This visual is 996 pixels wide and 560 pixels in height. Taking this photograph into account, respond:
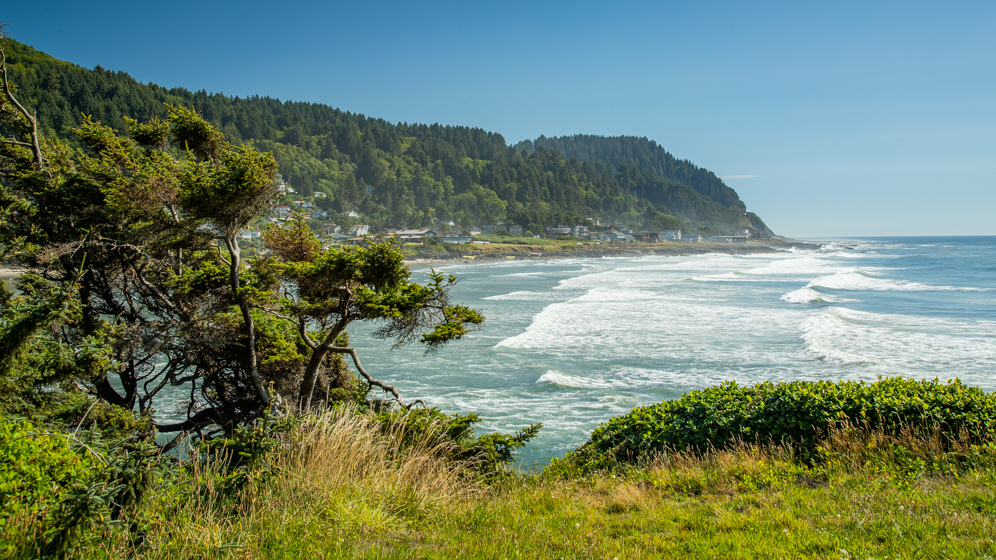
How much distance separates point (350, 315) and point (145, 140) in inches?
225

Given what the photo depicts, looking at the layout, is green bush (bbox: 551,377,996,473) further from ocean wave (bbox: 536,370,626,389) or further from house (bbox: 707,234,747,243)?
house (bbox: 707,234,747,243)

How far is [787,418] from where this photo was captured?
242 inches

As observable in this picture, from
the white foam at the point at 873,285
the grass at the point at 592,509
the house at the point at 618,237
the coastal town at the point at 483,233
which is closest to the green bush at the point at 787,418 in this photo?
the grass at the point at 592,509

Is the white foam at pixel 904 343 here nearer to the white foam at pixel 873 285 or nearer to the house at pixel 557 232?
the white foam at pixel 873 285

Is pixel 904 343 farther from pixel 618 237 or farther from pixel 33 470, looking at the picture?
pixel 618 237

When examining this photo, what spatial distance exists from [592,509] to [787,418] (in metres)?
3.23

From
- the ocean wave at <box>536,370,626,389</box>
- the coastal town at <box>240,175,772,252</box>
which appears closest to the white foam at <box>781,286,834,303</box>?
the ocean wave at <box>536,370,626,389</box>

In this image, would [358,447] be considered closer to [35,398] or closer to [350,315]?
[350,315]

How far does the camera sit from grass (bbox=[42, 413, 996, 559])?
3.12 metres

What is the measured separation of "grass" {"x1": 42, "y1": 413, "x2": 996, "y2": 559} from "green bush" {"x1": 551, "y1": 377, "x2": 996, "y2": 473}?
411 millimetres

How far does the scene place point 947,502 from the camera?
12.6 feet

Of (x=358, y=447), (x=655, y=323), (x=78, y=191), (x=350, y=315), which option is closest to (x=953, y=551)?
(x=358, y=447)

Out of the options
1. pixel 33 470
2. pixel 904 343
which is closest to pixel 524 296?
pixel 904 343

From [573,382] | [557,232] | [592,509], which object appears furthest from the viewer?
[557,232]
